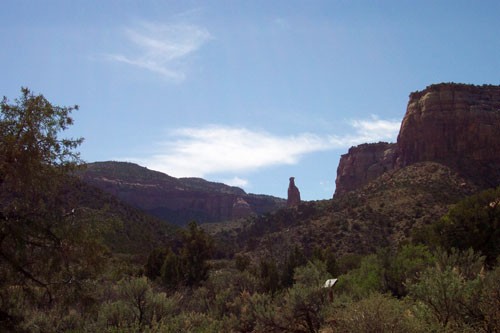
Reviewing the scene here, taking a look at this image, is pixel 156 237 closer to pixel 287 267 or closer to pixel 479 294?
pixel 287 267

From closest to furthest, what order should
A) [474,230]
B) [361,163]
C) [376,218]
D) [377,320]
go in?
[377,320]
[474,230]
[376,218]
[361,163]

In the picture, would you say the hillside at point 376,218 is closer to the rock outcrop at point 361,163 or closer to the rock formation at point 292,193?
the rock outcrop at point 361,163

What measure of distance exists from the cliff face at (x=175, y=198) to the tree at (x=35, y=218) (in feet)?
361

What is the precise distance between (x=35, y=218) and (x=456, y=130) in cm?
6931

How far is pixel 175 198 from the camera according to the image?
13112cm

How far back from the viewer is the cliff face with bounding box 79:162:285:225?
122 metres

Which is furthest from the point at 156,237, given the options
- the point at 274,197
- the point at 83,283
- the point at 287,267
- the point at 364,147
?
the point at 274,197

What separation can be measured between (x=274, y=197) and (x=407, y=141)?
Answer: 80.5 m

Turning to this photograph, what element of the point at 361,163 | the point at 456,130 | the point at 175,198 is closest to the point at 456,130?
the point at 456,130

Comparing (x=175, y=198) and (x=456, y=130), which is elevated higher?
(x=456, y=130)

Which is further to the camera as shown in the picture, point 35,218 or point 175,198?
point 175,198

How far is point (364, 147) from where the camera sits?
11606 cm

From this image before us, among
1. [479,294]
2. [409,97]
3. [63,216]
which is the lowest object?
[479,294]

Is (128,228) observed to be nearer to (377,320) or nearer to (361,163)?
(377,320)
